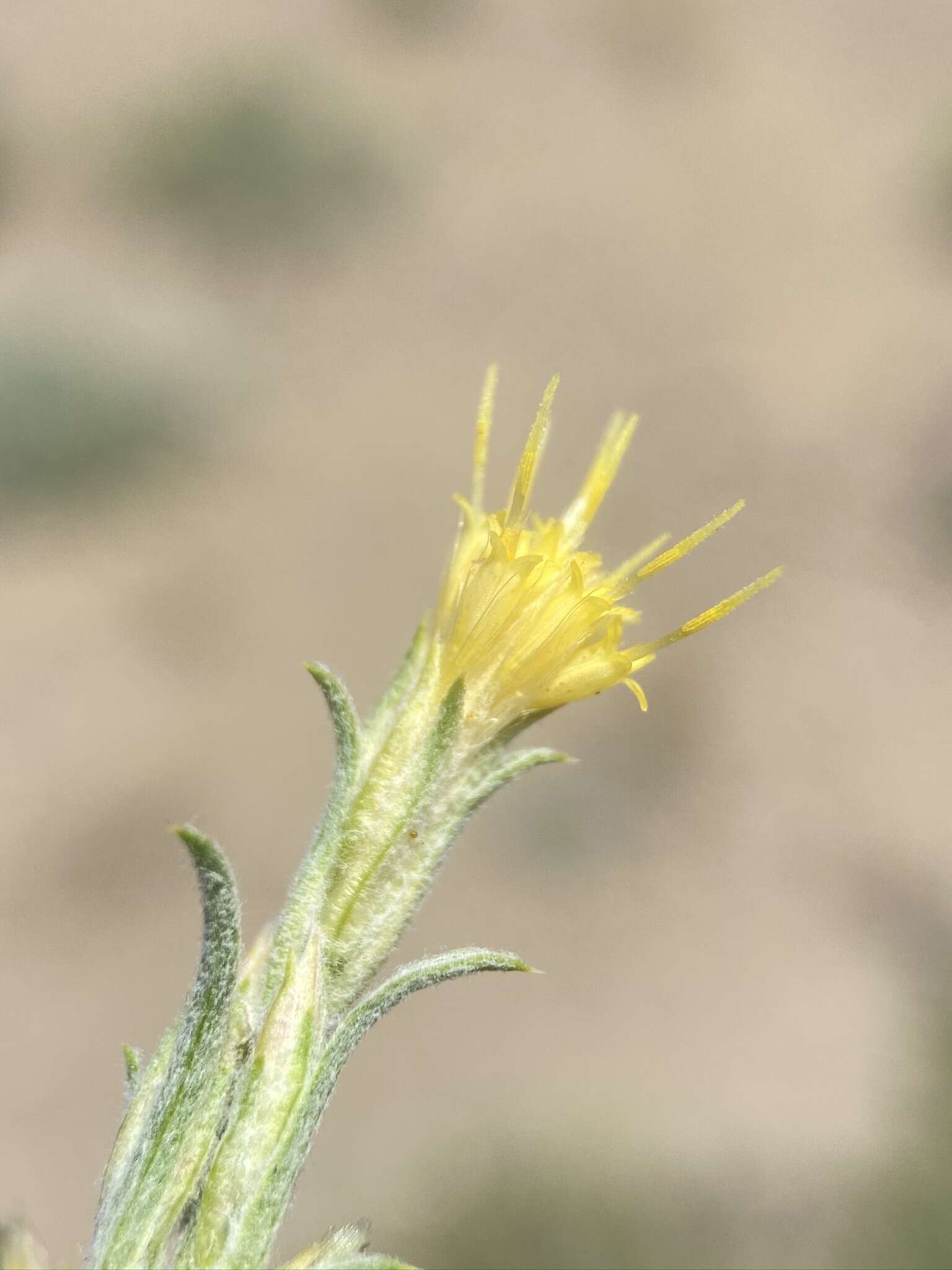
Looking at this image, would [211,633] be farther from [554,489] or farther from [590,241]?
[590,241]

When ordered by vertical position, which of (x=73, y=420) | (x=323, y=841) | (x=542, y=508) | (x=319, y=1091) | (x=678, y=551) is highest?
(x=542, y=508)

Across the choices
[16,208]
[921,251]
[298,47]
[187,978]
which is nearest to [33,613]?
[187,978]

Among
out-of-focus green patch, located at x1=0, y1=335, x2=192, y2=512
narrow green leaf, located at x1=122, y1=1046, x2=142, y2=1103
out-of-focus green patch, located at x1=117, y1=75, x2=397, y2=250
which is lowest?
narrow green leaf, located at x1=122, y1=1046, x2=142, y2=1103

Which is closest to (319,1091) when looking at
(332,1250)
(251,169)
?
(332,1250)

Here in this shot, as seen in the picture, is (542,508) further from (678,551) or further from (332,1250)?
(332,1250)

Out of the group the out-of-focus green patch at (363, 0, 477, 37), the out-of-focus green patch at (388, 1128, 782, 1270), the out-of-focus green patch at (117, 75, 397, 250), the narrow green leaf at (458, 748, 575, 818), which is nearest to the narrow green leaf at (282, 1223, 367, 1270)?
the narrow green leaf at (458, 748, 575, 818)

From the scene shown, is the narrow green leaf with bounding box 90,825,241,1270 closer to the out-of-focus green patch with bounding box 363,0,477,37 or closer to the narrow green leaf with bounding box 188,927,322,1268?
the narrow green leaf with bounding box 188,927,322,1268
